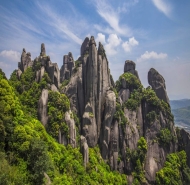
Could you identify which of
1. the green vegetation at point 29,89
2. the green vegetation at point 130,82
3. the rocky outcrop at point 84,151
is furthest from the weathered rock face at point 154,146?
the green vegetation at point 29,89

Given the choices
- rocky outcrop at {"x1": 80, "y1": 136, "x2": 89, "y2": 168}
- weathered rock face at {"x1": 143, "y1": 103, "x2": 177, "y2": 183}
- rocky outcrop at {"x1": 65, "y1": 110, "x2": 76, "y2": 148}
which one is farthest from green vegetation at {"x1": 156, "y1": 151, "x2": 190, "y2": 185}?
rocky outcrop at {"x1": 65, "y1": 110, "x2": 76, "y2": 148}

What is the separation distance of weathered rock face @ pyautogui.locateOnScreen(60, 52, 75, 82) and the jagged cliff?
60.1ft

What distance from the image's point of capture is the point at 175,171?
4612 centimetres

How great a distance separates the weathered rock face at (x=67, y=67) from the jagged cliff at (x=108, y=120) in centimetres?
1832

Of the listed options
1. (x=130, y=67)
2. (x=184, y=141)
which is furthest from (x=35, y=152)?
(x=130, y=67)

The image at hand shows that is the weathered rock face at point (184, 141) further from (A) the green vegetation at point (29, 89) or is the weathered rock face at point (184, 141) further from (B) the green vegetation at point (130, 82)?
(A) the green vegetation at point (29, 89)

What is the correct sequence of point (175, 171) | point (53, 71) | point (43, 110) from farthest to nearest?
point (175, 171) → point (53, 71) → point (43, 110)

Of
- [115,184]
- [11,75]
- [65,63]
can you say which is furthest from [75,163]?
[65,63]

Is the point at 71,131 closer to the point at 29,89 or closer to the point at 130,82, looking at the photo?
the point at 29,89

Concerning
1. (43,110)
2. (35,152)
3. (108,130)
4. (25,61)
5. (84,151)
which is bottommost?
(84,151)

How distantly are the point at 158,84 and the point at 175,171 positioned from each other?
2749 cm

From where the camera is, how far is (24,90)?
4162 cm

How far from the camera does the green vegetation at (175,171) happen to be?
44.1 metres

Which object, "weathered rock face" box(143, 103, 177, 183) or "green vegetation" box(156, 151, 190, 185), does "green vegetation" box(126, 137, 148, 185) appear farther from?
"green vegetation" box(156, 151, 190, 185)
